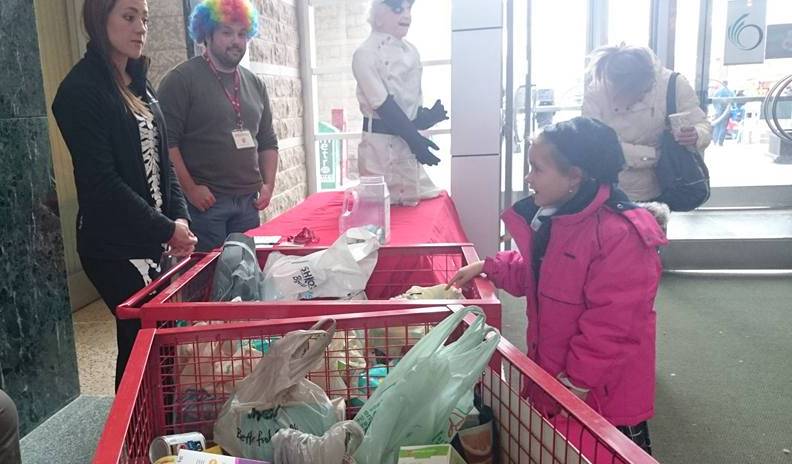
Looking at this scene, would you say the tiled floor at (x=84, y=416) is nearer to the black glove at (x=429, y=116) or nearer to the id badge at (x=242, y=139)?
the id badge at (x=242, y=139)

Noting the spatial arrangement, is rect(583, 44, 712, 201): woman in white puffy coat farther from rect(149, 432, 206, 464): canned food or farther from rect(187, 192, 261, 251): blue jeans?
rect(149, 432, 206, 464): canned food

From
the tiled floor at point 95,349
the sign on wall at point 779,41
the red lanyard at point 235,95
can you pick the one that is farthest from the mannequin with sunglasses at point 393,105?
the sign on wall at point 779,41

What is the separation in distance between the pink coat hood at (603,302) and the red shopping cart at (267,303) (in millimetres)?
204

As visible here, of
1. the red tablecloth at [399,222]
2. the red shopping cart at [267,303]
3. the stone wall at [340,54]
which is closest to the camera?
the red shopping cart at [267,303]

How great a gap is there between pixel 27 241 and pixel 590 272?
1.77 m

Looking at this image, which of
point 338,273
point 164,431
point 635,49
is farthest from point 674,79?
point 164,431

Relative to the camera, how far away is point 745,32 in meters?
4.21

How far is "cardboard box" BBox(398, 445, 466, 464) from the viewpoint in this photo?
740mm

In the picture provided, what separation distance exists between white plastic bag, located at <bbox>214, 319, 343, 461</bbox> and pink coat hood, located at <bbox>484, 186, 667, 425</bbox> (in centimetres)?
69

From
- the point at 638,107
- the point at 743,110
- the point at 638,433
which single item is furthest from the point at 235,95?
the point at 743,110

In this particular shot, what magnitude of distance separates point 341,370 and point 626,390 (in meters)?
0.73

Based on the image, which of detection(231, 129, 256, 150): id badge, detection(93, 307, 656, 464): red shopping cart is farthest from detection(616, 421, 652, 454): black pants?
detection(231, 129, 256, 150): id badge

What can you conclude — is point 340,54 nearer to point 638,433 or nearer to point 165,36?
point 165,36

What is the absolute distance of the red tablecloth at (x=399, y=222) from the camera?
2.54 metres
